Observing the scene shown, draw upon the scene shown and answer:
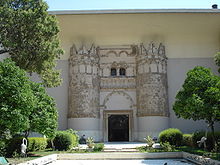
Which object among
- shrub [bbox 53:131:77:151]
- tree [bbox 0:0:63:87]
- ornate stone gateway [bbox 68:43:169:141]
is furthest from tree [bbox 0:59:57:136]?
ornate stone gateway [bbox 68:43:169:141]

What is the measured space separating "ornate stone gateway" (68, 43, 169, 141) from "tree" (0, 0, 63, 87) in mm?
7309

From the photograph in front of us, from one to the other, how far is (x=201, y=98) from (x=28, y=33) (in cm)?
833

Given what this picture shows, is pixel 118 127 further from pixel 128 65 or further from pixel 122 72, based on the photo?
pixel 128 65

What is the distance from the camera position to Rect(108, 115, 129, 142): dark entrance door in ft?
66.8

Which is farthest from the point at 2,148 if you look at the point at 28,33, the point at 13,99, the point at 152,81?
the point at 152,81

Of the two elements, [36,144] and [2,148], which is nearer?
[2,148]

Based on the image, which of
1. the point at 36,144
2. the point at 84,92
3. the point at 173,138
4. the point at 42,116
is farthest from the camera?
the point at 84,92

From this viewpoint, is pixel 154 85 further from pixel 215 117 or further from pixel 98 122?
pixel 215 117

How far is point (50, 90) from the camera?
67.7ft

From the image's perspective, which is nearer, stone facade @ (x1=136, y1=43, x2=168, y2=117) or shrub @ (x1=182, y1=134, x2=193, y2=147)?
shrub @ (x1=182, y1=134, x2=193, y2=147)

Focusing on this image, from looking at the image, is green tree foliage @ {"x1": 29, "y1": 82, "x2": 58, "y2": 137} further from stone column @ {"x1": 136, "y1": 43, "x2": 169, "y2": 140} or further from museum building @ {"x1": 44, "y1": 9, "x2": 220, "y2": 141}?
stone column @ {"x1": 136, "y1": 43, "x2": 169, "y2": 140}

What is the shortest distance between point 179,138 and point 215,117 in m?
A: 3.92

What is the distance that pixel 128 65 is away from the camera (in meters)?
21.1

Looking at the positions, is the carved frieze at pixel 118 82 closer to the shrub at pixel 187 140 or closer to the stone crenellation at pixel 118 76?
the stone crenellation at pixel 118 76
